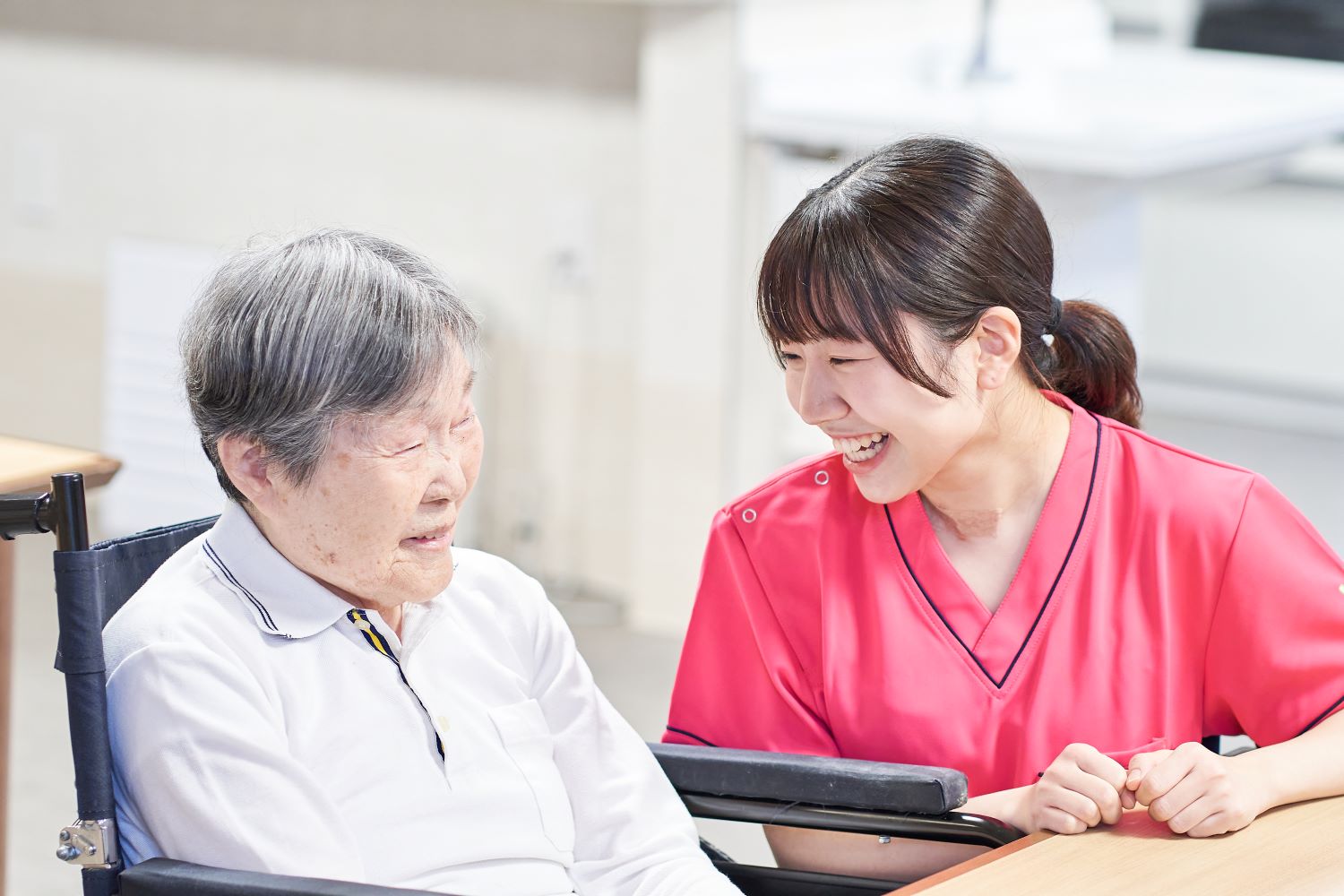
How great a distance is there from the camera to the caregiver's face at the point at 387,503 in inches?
51.3

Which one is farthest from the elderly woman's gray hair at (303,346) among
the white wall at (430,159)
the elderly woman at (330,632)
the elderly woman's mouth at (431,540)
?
the white wall at (430,159)

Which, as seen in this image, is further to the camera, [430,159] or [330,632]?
[430,159]

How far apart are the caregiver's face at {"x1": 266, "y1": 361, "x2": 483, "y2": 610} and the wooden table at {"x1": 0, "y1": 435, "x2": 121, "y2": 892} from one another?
42 centimetres

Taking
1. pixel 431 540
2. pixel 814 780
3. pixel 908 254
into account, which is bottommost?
pixel 814 780

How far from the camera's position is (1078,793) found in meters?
1.34

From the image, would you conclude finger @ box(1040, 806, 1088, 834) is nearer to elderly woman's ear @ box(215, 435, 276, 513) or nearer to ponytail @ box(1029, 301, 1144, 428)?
ponytail @ box(1029, 301, 1144, 428)

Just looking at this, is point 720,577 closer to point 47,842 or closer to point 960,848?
Result: point 960,848

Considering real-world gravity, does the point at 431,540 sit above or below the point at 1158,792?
above

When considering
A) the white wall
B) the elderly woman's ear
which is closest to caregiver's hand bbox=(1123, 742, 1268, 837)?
the elderly woman's ear

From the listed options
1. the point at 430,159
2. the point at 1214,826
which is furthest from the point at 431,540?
the point at 430,159

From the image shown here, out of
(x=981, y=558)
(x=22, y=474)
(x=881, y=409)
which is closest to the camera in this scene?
(x=881, y=409)

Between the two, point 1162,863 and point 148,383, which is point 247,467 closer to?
point 1162,863

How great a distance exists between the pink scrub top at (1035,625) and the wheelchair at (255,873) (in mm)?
111

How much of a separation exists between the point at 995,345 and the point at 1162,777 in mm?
409
